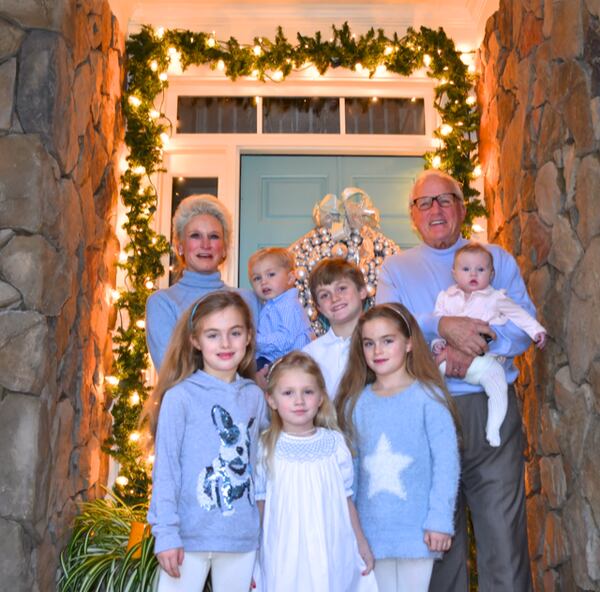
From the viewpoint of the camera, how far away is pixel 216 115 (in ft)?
14.2

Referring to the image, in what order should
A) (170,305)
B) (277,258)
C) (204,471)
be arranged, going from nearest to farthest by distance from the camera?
(204,471) → (170,305) → (277,258)

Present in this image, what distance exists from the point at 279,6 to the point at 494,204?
170 centimetres

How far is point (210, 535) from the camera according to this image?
6.63 feet

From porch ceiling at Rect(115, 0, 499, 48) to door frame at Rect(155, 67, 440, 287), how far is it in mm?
270

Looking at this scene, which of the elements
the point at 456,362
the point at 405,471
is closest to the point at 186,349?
the point at 405,471

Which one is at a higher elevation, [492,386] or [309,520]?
[492,386]

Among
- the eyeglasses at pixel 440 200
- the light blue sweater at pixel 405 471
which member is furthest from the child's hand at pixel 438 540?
the eyeglasses at pixel 440 200

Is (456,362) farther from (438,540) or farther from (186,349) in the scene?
(186,349)

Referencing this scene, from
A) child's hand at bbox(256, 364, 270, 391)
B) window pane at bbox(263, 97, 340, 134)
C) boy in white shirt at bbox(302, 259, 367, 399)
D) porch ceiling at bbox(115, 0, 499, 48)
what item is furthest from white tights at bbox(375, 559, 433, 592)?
porch ceiling at bbox(115, 0, 499, 48)

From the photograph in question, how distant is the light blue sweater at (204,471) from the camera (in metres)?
2.02

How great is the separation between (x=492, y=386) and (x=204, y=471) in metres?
0.97

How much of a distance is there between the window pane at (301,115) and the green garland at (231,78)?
0.58ft

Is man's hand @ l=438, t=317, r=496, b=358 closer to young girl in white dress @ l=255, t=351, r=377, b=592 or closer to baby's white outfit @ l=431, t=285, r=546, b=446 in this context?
baby's white outfit @ l=431, t=285, r=546, b=446

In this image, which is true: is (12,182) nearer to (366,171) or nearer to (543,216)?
(543,216)
